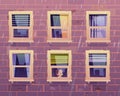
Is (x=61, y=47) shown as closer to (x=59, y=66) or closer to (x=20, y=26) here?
(x=59, y=66)

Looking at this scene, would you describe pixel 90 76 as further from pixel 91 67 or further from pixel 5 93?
pixel 5 93

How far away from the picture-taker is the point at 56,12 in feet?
71.6

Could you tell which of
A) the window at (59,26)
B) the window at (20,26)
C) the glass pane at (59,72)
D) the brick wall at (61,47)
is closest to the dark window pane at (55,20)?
the window at (59,26)

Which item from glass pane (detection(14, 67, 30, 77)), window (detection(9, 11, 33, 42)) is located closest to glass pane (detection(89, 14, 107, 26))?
window (detection(9, 11, 33, 42))

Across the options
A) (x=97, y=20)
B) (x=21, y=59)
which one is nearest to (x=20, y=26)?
(x=21, y=59)

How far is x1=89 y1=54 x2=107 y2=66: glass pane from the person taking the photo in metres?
21.9

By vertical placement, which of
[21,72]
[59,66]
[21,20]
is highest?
[21,20]

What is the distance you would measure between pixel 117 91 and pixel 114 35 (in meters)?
2.31

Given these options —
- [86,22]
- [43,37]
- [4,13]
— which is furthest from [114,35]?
[4,13]

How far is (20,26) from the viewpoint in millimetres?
21938

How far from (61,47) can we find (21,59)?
1.72 m

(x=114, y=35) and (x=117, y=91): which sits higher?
(x=114, y=35)

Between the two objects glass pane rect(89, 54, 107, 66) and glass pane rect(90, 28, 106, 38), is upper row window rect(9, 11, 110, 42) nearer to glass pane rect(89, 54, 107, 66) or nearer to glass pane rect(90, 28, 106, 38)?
glass pane rect(90, 28, 106, 38)

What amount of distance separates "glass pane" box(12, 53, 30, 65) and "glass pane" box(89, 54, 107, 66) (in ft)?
8.47
